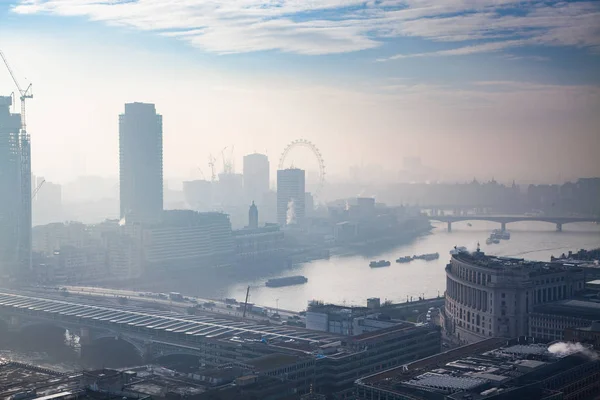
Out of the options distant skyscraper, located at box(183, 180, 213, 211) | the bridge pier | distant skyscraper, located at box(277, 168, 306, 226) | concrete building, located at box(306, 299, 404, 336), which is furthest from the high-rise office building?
distant skyscraper, located at box(183, 180, 213, 211)

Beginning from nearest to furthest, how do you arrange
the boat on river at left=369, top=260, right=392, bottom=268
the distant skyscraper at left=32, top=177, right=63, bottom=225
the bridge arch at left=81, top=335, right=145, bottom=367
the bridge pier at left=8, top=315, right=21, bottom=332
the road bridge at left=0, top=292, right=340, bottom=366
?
the road bridge at left=0, top=292, right=340, bottom=366 → the bridge arch at left=81, top=335, right=145, bottom=367 → the bridge pier at left=8, top=315, right=21, bottom=332 → the boat on river at left=369, top=260, right=392, bottom=268 → the distant skyscraper at left=32, top=177, right=63, bottom=225

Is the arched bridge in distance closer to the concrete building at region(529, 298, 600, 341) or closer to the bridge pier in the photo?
the concrete building at region(529, 298, 600, 341)

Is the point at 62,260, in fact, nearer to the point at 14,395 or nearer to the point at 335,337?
the point at 335,337

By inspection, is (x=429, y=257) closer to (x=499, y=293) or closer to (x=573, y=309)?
(x=499, y=293)

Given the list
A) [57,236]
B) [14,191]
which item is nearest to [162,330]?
[14,191]

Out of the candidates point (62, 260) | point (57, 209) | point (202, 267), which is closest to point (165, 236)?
point (202, 267)
